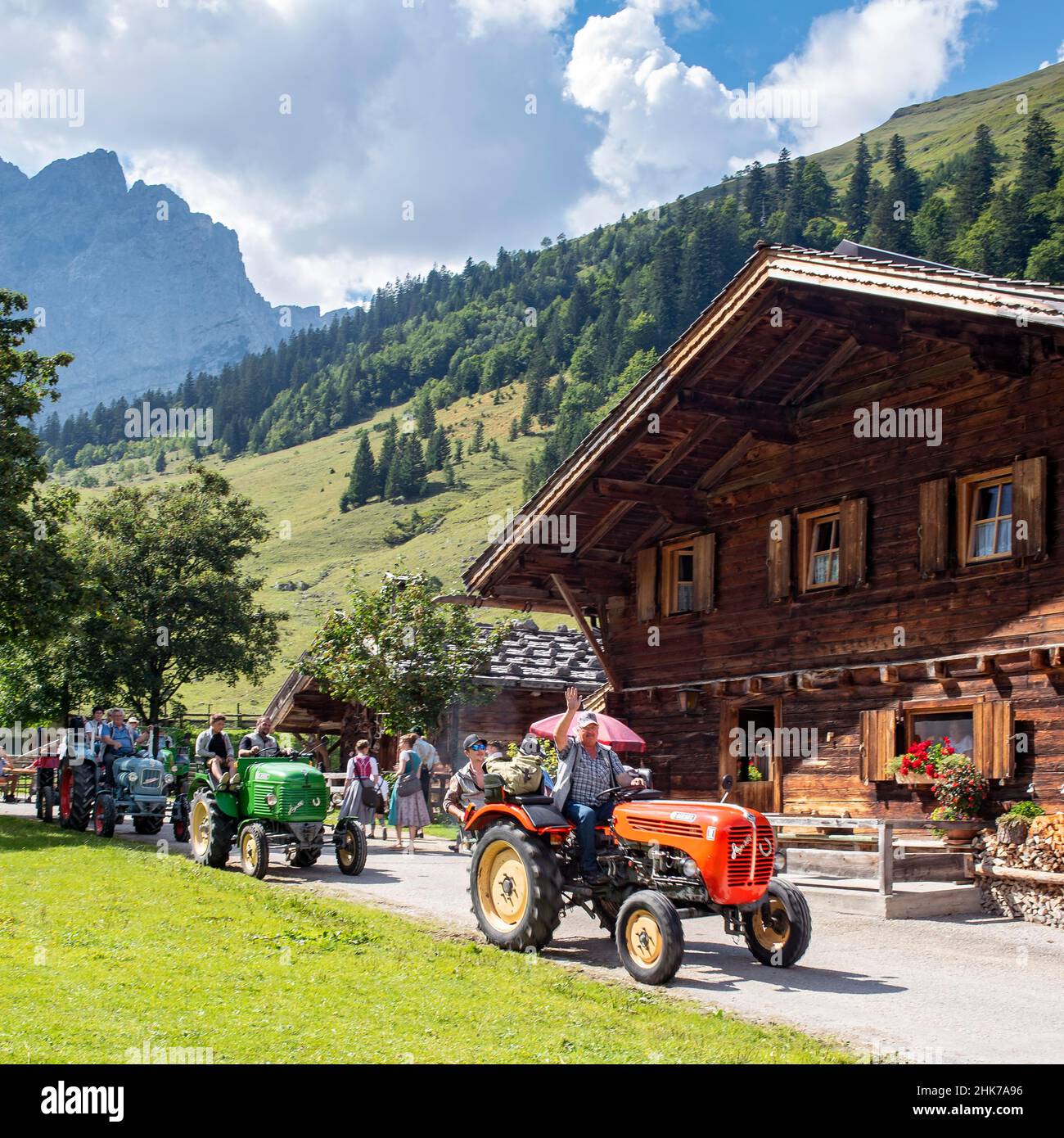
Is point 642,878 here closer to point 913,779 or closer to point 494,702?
point 913,779

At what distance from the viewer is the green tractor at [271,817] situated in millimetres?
15531

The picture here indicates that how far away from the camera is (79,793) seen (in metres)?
20.5

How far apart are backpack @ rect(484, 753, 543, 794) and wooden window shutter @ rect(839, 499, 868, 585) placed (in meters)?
8.36

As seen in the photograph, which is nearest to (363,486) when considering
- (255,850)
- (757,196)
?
(757,196)

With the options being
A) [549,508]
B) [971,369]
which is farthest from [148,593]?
[971,369]

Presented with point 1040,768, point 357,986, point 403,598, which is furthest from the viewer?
point 403,598

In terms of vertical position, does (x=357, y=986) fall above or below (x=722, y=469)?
below

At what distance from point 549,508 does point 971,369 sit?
7415 mm

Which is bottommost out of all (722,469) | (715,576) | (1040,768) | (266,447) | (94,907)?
(94,907)

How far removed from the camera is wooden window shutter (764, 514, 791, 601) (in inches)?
766

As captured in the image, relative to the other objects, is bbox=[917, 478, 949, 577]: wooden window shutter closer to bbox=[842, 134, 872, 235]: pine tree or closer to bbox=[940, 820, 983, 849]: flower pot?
bbox=[940, 820, 983, 849]: flower pot

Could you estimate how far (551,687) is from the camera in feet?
108

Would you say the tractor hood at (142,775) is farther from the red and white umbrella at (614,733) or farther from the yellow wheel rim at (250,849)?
the red and white umbrella at (614,733)
